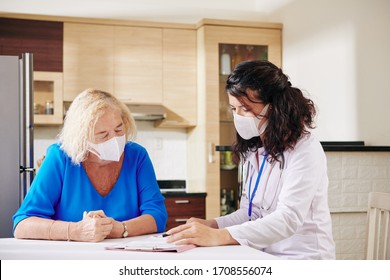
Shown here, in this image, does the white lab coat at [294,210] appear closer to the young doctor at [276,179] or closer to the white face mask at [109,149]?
the young doctor at [276,179]

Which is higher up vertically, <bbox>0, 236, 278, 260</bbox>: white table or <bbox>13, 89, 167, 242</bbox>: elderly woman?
<bbox>13, 89, 167, 242</bbox>: elderly woman

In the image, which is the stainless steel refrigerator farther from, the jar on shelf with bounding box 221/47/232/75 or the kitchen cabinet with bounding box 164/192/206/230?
the jar on shelf with bounding box 221/47/232/75

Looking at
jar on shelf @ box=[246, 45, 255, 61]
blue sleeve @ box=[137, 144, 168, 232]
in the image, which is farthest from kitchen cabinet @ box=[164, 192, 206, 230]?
blue sleeve @ box=[137, 144, 168, 232]

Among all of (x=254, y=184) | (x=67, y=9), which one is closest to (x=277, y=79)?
(x=254, y=184)

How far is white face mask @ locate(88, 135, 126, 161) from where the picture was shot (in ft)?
5.71

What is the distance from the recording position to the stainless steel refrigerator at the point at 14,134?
244cm

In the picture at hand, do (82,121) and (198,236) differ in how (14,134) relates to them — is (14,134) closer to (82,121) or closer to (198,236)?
(82,121)

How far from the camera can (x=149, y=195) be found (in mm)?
1806

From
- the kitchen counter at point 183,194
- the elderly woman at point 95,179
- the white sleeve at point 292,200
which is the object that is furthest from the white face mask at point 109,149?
the kitchen counter at point 183,194

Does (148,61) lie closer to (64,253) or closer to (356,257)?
(356,257)

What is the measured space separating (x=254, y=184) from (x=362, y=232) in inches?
46.6

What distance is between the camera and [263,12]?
14.4 feet

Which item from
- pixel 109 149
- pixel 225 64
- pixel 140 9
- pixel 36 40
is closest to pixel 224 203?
pixel 225 64

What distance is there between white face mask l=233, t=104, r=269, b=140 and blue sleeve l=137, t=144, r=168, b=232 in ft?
1.12
